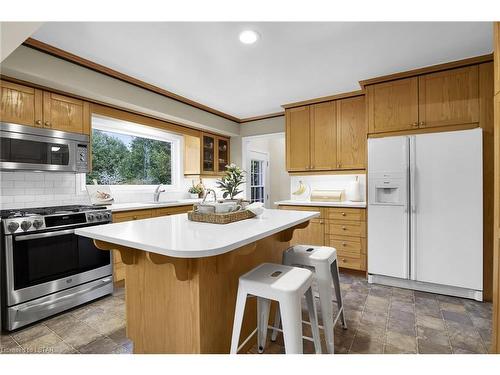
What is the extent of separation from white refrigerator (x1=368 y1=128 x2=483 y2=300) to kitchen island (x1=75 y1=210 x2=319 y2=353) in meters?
1.70

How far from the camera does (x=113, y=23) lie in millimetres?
1977

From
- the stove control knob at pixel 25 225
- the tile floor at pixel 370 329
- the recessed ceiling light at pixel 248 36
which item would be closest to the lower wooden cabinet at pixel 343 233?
the tile floor at pixel 370 329

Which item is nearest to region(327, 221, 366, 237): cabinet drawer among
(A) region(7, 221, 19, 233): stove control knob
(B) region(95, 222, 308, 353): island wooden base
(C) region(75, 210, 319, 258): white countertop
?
(C) region(75, 210, 319, 258): white countertop

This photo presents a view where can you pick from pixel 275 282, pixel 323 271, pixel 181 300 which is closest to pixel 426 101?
pixel 323 271

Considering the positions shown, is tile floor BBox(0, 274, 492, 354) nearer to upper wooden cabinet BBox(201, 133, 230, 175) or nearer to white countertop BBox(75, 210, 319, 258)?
white countertop BBox(75, 210, 319, 258)

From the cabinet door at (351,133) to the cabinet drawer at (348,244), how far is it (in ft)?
3.23

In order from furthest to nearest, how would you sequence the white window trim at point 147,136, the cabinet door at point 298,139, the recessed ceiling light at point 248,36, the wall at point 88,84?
the cabinet door at point 298,139 → the white window trim at point 147,136 → the wall at point 88,84 → the recessed ceiling light at point 248,36

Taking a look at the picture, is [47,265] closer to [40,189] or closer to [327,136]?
[40,189]

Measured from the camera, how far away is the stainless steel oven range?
2053 millimetres

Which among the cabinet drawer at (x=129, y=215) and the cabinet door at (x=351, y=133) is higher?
the cabinet door at (x=351, y=133)

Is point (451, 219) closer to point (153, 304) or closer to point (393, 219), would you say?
point (393, 219)

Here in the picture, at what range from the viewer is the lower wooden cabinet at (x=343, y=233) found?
326 cm

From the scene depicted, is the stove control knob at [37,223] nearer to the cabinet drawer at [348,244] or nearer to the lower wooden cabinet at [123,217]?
the lower wooden cabinet at [123,217]
